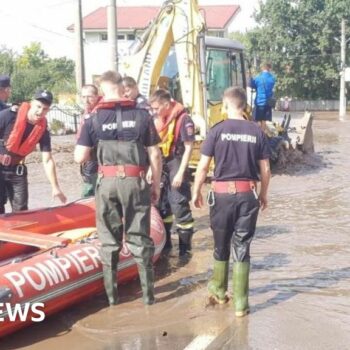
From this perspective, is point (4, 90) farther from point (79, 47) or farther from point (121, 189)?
point (79, 47)

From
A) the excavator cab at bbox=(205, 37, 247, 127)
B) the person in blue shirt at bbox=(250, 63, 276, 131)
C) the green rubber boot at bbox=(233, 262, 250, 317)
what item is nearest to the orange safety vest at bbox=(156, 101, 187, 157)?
the green rubber boot at bbox=(233, 262, 250, 317)

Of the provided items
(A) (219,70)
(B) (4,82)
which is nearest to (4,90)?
(B) (4,82)

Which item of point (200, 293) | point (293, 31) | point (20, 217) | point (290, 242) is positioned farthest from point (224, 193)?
point (293, 31)

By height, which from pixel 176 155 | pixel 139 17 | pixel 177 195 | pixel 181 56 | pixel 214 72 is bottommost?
pixel 177 195

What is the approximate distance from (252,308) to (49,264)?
68.3 inches

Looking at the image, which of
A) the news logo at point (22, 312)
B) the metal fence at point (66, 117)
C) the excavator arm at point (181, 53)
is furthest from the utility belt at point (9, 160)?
the metal fence at point (66, 117)

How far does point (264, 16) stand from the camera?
52000 millimetres

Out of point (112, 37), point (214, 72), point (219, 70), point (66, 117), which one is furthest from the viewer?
point (66, 117)

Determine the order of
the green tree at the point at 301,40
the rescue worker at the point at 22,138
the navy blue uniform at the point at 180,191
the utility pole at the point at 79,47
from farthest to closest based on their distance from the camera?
1. the green tree at the point at 301,40
2. the utility pole at the point at 79,47
3. the navy blue uniform at the point at 180,191
4. the rescue worker at the point at 22,138

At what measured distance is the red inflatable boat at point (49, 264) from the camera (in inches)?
198

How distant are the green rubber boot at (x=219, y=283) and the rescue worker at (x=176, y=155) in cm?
152

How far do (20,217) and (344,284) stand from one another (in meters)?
3.18

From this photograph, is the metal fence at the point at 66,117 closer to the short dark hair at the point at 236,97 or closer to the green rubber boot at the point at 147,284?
the green rubber boot at the point at 147,284

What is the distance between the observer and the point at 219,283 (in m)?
5.73
